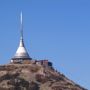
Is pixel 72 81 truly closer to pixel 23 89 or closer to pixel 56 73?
pixel 56 73

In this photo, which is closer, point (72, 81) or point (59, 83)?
point (59, 83)

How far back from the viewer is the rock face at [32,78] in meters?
143

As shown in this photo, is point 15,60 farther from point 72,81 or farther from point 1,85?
point 1,85

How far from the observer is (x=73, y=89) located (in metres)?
149

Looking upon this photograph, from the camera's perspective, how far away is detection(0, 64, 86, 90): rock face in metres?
143

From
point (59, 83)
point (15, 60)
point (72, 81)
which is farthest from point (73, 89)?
point (15, 60)

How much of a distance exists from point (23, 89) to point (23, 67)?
1806 cm

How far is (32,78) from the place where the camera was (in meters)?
152

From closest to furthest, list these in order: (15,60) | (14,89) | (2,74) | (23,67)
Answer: (14,89) < (2,74) < (23,67) < (15,60)

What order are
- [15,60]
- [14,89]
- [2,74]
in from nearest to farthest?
[14,89] → [2,74] → [15,60]

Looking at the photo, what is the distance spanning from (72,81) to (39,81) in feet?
49.4

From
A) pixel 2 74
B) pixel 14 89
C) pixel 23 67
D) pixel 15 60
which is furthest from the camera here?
pixel 15 60

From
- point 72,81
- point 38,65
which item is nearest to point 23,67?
point 38,65

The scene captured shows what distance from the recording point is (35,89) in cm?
14600
